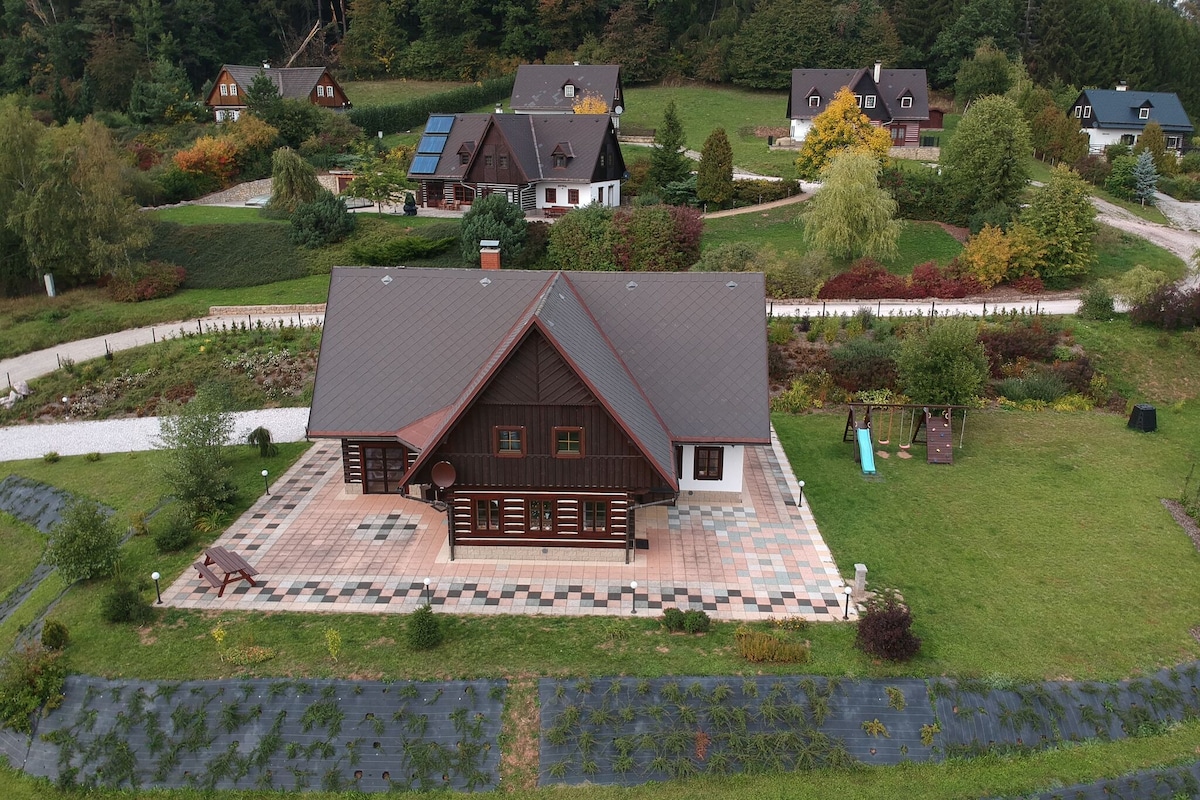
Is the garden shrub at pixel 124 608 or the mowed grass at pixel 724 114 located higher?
the mowed grass at pixel 724 114

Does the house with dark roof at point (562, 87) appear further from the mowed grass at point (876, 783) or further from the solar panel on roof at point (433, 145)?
the mowed grass at point (876, 783)

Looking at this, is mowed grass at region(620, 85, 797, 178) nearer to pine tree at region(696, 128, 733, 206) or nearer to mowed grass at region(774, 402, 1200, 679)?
pine tree at region(696, 128, 733, 206)

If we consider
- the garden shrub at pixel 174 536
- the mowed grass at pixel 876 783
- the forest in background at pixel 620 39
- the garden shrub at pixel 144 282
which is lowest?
the mowed grass at pixel 876 783

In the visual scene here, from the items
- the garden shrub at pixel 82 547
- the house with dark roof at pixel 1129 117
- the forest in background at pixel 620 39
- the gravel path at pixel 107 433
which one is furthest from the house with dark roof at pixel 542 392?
the forest in background at pixel 620 39

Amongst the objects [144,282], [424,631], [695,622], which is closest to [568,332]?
[695,622]

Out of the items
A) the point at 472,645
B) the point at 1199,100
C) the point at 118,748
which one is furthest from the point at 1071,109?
the point at 118,748

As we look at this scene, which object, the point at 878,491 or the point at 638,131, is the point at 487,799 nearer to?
the point at 878,491
